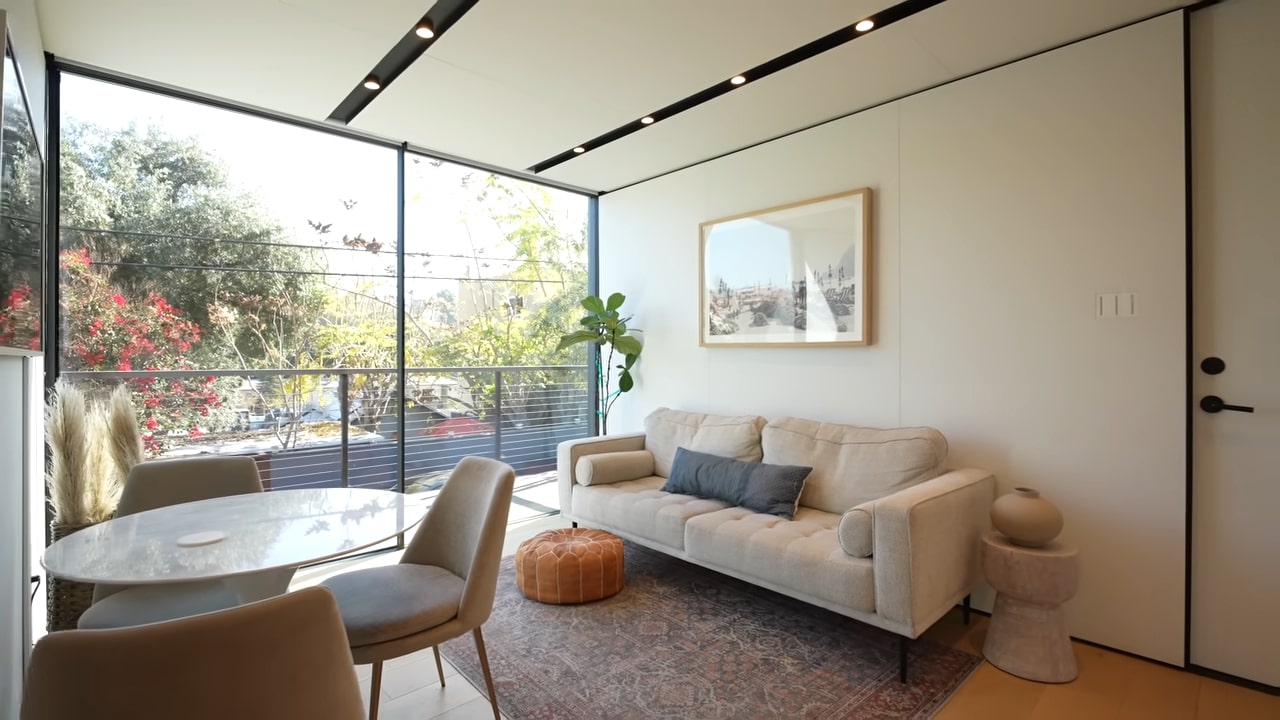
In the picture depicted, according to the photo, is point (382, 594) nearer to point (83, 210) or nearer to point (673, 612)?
point (673, 612)

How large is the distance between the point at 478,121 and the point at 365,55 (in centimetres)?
81

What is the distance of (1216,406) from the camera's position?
222 centimetres

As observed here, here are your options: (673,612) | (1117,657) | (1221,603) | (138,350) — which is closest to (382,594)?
(673,612)

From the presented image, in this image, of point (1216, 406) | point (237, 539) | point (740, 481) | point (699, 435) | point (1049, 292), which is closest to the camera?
point (237, 539)

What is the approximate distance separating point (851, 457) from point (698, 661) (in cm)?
126

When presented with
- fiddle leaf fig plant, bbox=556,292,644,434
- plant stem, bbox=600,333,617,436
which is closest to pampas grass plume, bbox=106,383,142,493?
fiddle leaf fig plant, bbox=556,292,644,434

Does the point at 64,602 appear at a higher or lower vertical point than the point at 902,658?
higher

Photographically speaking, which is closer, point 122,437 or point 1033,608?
point 1033,608

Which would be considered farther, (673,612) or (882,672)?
(673,612)

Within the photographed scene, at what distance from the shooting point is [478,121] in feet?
11.2

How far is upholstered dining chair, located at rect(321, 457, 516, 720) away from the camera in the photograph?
1704 millimetres

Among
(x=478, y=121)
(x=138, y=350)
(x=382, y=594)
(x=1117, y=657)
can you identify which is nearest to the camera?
(x=382, y=594)

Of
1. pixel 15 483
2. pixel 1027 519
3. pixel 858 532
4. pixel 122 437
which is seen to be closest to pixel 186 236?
pixel 122 437

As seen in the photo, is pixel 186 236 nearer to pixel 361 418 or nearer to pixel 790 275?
pixel 361 418
